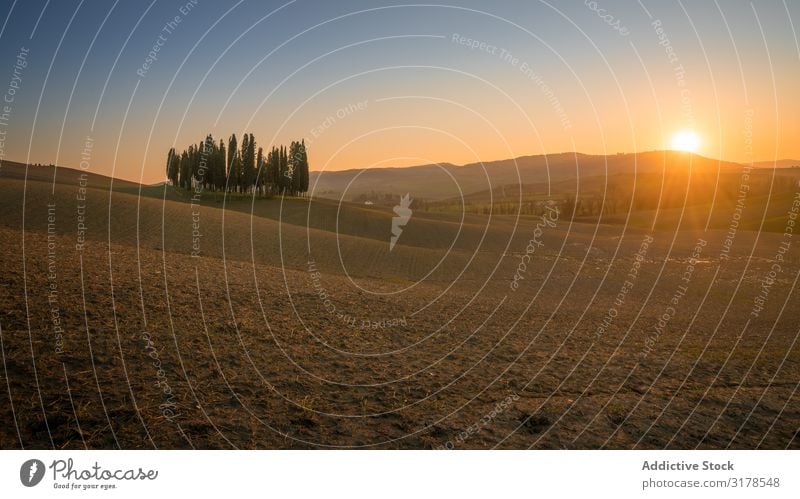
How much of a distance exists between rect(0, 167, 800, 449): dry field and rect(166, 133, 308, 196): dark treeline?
56685 millimetres

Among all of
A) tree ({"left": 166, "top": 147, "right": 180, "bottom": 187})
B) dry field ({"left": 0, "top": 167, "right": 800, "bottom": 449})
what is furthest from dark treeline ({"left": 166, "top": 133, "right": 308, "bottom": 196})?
dry field ({"left": 0, "top": 167, "right": 800, "bottom": 449})

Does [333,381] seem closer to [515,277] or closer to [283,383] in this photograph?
[283,383]

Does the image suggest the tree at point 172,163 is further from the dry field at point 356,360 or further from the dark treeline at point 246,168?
the dry field at point 356,360

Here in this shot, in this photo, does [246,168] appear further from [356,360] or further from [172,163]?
[356,360]

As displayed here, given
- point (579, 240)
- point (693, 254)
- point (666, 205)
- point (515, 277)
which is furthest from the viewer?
point (666, 205)

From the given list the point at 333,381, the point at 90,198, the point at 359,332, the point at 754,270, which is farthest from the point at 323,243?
the point at 754,270

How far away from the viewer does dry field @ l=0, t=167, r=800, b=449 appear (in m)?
8.55

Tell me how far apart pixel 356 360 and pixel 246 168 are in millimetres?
80205

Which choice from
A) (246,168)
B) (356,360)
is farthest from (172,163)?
(356,360)

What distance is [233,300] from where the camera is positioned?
16.7 meters

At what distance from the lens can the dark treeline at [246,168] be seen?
81.6 meters

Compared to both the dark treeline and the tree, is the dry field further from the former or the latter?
the tree
